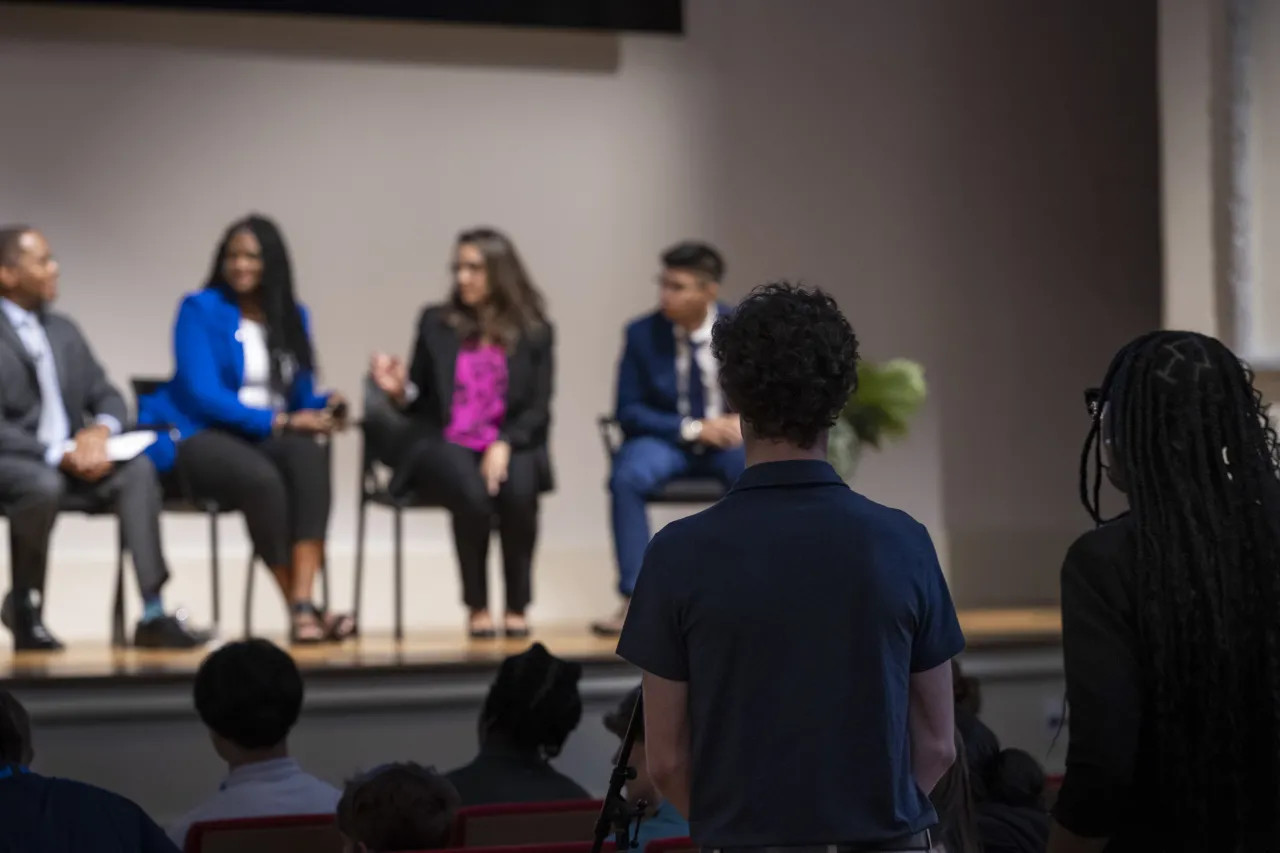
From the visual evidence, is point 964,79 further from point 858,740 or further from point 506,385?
point 858,740

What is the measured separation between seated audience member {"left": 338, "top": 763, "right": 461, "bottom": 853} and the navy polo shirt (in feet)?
2.73

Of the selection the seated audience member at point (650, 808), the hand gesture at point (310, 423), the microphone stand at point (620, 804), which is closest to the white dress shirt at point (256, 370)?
the hand gesture at point (310, 423)

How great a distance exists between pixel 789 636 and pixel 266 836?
3.73ft

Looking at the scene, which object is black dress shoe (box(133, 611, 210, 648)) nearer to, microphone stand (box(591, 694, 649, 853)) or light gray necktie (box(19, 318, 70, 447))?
light gray necktie (box(19, 318, 70, 447))

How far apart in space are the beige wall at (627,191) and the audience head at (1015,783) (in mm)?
4056

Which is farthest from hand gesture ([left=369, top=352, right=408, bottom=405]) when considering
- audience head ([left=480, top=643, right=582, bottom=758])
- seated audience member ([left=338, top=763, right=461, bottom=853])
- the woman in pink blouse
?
seated audience member ([left=338, top=763, right=461, bottom=853])

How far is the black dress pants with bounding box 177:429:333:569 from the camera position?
4574mm

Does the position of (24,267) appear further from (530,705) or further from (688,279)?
(530,705)

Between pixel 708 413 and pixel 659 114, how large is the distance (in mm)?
1846

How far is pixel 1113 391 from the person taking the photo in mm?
1497

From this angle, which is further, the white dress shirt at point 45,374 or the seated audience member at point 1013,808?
the white dress shirt at point 45,374

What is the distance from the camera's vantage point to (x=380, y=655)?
4223 mm

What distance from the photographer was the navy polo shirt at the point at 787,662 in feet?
4.50

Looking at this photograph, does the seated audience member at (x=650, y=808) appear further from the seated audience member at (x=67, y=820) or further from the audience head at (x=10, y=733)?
the audience head at (x=10, y=733)
